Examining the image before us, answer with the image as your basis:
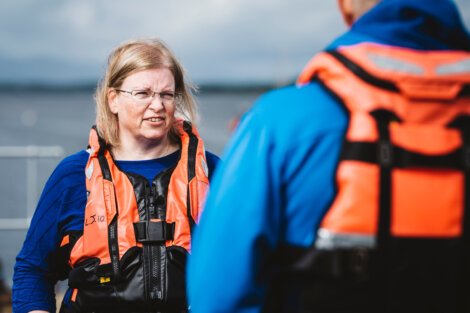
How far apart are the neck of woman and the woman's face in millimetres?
11

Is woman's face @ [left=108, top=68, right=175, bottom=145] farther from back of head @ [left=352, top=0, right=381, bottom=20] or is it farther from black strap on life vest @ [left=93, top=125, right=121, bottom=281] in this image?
back of head @ [left=352, top=0, right=381, bottom=20]

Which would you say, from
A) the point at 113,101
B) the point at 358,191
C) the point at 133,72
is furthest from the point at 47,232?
the point at 358,191

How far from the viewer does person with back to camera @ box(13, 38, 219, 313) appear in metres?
2.22

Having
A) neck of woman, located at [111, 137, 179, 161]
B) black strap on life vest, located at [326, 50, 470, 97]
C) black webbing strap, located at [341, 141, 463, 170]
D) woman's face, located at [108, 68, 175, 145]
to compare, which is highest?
woman's face, located at [108, 68, 175, 145]

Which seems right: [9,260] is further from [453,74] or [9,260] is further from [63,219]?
[453,74]

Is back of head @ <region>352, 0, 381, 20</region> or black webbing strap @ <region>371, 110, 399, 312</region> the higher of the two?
back of head @ <region>352, 0, 381, 20</region>

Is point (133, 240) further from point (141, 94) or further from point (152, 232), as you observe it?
point (141, 94)

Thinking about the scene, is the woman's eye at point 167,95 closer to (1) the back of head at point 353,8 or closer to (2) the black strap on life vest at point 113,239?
(2) the black strap on life vest at point 113,239

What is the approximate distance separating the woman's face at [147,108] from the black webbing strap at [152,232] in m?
0.44

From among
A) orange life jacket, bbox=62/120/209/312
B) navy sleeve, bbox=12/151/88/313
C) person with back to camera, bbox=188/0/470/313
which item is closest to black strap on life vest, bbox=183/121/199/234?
orange life jacket, bbox=62/120/209/312

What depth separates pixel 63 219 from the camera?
→ 242cm

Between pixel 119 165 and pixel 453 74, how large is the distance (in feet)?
5.32

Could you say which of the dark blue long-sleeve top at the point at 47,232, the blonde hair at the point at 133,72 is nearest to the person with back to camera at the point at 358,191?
the dark blue long-sleeve top at the point at 47,232

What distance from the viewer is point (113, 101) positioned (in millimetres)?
2637
